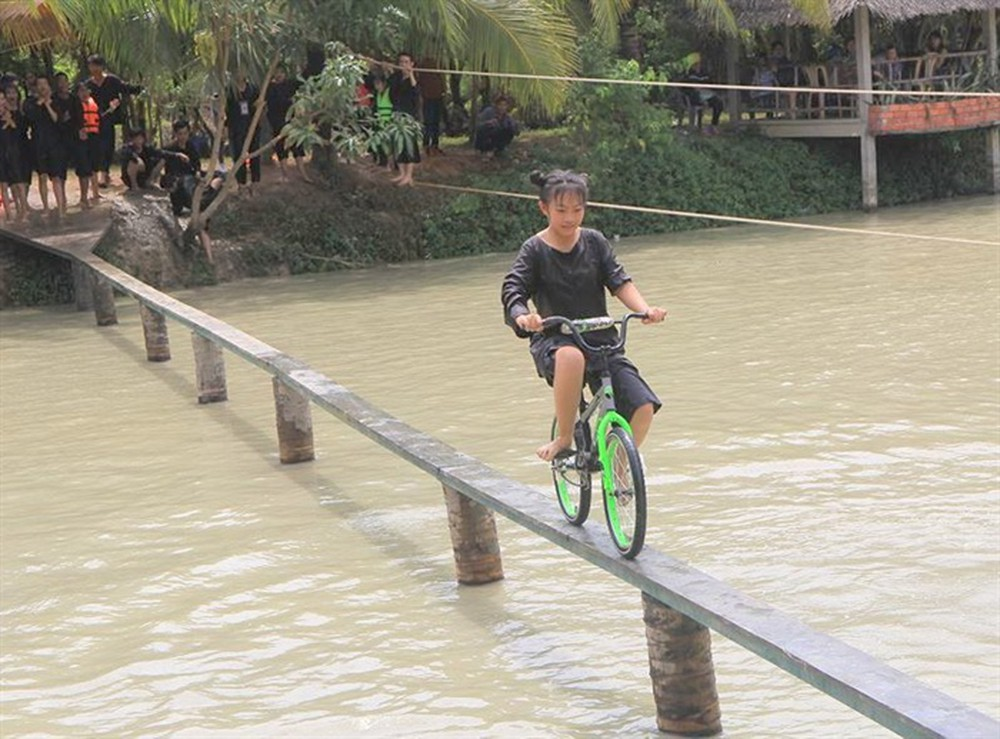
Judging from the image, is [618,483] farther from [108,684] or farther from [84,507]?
[84,507]

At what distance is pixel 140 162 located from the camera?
19.6 m

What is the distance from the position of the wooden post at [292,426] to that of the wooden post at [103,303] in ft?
21.0

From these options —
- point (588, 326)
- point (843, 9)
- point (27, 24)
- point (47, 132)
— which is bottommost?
point (588, 326)

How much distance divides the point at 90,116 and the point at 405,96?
140 inches

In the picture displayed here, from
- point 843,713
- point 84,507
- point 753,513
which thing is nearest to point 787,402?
point 753,513

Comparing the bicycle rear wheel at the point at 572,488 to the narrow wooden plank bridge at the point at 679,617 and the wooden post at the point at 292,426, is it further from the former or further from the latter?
the wooden post at the point at 292,426

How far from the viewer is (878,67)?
24.0 meters

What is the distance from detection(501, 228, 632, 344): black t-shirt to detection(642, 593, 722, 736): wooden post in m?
1.08

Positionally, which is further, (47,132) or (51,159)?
(51,159)

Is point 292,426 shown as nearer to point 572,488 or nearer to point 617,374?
point 572,488

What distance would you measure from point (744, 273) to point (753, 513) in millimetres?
9384

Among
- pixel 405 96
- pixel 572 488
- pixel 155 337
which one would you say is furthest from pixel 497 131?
pixel 572 488

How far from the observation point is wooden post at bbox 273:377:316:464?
32.4 feet

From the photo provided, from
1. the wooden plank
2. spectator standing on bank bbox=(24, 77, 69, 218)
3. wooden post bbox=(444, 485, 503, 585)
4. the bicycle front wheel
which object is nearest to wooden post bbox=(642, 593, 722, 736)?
the bicycle front wheel
